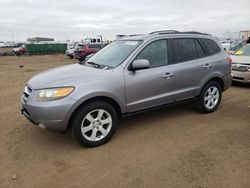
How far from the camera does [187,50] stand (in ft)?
16.6

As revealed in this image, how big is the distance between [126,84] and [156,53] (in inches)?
37.2

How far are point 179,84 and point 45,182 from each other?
9.60 ft

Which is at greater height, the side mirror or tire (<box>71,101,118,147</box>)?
the side mirror

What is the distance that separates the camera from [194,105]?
568 centimetres

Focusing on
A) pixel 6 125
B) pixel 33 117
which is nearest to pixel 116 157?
pixel 33 117

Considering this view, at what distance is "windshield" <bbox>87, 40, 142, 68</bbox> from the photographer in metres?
4.37

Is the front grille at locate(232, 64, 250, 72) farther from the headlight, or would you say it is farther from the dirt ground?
the headlight

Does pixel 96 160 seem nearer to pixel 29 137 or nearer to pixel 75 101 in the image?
pixel 75 101

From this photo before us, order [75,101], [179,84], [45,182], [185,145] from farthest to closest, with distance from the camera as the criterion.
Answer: [179,84] < [185,145] < [75,101] < [45,182]

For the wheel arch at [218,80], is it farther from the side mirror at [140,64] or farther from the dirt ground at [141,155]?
the side mirror at [140,64]

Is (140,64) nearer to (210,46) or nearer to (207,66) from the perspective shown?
(207,66)

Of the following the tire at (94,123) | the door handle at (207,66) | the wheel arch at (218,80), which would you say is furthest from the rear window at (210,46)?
the tire at (94,123)

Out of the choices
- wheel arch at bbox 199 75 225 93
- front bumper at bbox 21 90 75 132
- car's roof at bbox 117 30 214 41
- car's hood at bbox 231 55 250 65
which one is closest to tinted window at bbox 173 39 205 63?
car's roof at bbox 117 30 214 41

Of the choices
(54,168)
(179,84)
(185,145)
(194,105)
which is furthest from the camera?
(194,105)
